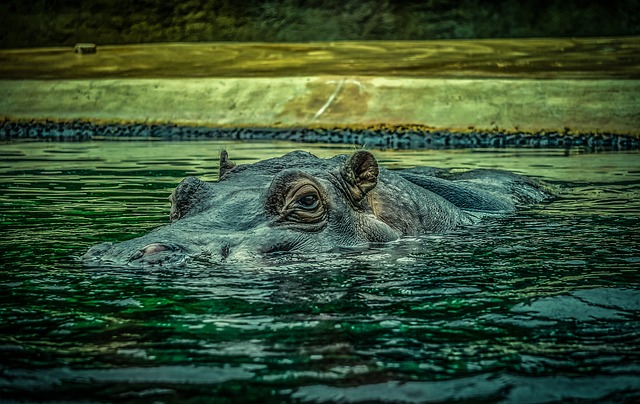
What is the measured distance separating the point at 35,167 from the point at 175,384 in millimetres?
11216

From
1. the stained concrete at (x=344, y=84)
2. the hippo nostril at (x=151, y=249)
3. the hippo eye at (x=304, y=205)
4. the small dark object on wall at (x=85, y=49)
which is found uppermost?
the small dark object on wall at (x=85, y=49)

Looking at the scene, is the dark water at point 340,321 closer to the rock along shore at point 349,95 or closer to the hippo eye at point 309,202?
the hippo eye at point 309,202

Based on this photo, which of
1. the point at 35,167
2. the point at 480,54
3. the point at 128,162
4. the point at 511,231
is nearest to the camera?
the point at 511,231

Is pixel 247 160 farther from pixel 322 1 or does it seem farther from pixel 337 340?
pixel 322 1

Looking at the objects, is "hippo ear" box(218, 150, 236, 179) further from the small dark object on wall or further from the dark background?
the dark background

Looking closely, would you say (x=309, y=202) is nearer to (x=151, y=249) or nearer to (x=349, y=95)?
(x=151, y=249)

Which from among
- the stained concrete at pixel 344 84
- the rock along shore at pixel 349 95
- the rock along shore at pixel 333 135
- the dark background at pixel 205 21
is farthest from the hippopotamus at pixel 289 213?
the dark background at pixel 205 21

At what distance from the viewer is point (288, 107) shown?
22969mm

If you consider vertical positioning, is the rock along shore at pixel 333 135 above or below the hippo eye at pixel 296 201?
below

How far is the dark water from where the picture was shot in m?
3.50

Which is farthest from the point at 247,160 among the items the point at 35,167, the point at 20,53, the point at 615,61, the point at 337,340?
the point at 20,53

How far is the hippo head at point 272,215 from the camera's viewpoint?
5.68 m

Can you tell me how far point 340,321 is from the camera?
4.45 metres

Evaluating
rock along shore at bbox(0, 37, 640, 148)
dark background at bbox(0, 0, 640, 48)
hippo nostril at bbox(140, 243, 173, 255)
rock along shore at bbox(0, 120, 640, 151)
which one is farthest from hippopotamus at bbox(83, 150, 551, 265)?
dark background at bbox(0, 0, 640, 48)
